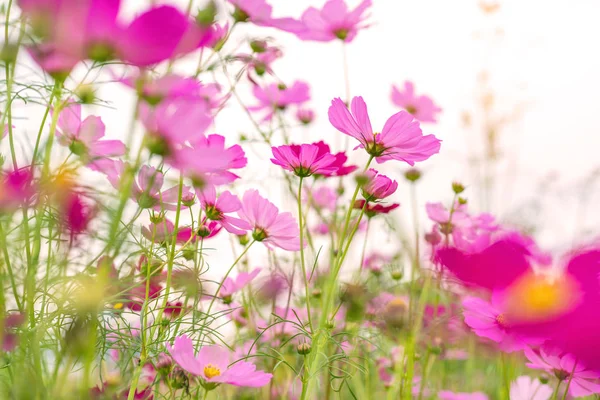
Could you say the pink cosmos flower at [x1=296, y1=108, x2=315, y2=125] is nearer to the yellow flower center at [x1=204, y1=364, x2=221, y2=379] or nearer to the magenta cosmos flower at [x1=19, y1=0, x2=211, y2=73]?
the yellow flower center at [x1=204, y1=364, x2=221, y2=379]

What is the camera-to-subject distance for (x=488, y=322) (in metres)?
0.50

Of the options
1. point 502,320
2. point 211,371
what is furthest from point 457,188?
point 211,371

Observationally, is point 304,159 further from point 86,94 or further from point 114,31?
point 114,31

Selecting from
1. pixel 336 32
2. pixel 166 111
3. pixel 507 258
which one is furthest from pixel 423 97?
pixel 166 111

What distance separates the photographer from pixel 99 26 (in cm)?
25

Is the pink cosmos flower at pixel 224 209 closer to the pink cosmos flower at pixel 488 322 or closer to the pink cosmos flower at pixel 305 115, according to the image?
the pink cosmos flower at pixel 488 322

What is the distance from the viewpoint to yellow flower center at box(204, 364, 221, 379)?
484 mm

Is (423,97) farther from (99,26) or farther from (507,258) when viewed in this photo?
(99,26)

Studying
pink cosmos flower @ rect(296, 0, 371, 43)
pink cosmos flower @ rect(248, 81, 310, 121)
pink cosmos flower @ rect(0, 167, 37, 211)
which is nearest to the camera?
pink cosmos flower @ rect(0, 167, 37, 211)

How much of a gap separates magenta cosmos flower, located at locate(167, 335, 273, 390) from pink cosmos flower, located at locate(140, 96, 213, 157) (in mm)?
210

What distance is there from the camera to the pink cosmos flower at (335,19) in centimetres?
84

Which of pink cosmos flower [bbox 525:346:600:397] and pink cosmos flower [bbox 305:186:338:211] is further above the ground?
pink cosmos flower [bbox 305:186:338:211]

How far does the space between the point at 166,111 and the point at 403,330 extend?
0.52 m

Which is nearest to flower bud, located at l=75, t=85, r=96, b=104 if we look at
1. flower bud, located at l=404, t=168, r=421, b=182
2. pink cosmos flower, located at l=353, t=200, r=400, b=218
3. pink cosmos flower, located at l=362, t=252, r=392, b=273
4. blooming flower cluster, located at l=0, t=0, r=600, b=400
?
blooming flower cluster, located at l=0, t=0, r=600, b=400
